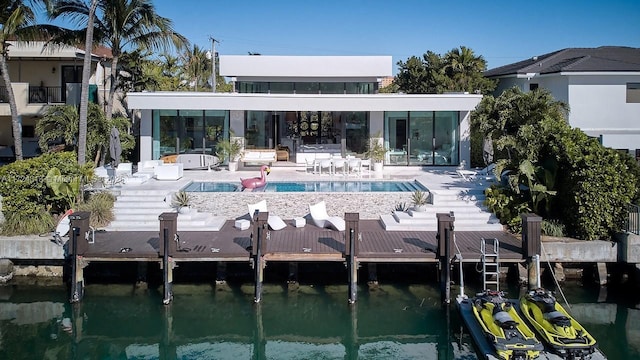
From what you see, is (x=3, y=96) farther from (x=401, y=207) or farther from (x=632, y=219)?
(x=632, y=219)

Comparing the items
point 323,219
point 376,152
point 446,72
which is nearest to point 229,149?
point 376,152

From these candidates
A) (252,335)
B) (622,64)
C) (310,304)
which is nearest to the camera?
(252,335)

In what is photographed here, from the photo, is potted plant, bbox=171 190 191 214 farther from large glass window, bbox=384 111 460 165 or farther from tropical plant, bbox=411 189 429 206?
large glass window, bbox=384 111 460 165

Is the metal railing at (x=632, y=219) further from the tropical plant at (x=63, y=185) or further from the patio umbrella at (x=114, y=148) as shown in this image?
the patio umbrella at (x=114, y=148)

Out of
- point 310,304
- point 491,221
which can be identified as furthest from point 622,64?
point 310,304

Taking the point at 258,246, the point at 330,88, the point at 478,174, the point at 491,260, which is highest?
the point at 330,88

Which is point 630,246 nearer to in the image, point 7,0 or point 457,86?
point 7,0

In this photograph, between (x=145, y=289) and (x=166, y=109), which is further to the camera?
(x=166, y=109)
